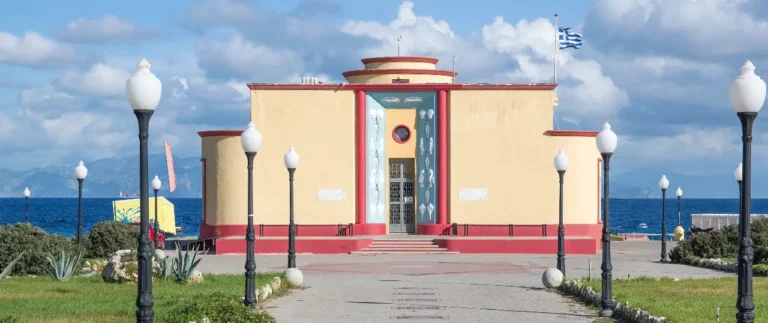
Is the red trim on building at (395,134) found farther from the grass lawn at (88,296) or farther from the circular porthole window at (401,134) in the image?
the grass lawn at (88,296)

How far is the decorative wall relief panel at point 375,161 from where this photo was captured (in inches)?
1763

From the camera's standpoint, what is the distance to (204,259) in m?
37.9

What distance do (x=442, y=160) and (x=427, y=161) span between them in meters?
0.79

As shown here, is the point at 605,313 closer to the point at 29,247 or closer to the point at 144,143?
the point at 144,143

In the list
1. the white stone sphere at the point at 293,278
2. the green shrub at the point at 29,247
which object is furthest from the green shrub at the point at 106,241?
the white stone sphere at the point at 293,278

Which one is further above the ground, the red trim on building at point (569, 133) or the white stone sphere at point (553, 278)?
the red trim on building at point (569, 133)

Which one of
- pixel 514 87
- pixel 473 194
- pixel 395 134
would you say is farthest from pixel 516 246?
pixel 395 134

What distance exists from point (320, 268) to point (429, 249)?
886 cm

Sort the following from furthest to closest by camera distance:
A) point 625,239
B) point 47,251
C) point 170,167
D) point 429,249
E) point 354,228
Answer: point 170,167
point 625,239
point 354,228
point 429,249
point 47,251

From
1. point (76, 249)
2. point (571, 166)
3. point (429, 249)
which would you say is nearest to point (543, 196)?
point (571, 166)

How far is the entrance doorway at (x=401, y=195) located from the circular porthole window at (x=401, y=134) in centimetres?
79

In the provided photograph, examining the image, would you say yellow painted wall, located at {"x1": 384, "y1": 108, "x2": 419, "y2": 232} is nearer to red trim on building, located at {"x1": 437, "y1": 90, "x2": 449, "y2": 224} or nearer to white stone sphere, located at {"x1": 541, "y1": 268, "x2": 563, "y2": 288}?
red trim on building, located at {"x1": 437, "y1": 90, "x2": 449, "y2": 224}

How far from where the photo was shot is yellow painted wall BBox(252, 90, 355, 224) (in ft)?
144

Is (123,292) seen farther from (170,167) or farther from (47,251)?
(170,167)
